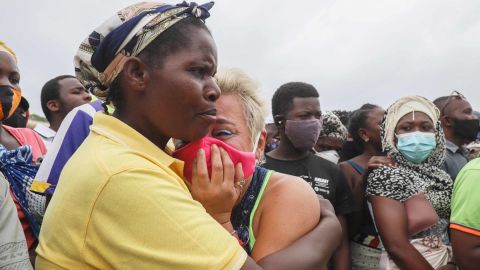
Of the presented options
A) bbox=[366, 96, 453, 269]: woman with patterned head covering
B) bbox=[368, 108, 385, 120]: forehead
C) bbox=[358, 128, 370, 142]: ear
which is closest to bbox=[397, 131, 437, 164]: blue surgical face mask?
bbox=[366, 96, 453, 269]: woman with patterned head covering

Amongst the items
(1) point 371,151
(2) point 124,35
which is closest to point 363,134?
(1) point 371,151

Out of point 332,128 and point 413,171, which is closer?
point 413,171

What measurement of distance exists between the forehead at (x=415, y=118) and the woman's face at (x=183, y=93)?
2.76 m

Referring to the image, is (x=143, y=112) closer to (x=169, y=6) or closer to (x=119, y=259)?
(x=169, y=6)

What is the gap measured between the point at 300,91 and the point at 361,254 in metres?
1.59

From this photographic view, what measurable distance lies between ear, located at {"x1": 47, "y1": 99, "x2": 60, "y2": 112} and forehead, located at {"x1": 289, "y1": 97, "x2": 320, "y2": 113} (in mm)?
2396

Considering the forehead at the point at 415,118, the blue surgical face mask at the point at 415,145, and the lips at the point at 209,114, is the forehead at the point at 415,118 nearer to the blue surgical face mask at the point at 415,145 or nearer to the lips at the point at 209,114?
the blue surgical face mask at the point at 415,145

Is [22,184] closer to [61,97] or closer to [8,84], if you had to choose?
[8,84]

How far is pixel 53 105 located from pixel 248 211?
3.48m

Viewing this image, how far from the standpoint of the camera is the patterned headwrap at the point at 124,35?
4.75 feet

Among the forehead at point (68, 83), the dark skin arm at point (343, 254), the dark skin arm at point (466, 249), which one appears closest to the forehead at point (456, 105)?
the dark skin arm at point (343, 254)

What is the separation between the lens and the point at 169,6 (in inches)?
59.1

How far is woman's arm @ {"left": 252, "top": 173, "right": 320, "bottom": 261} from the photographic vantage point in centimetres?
165

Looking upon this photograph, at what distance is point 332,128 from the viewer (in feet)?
A: 19.1
